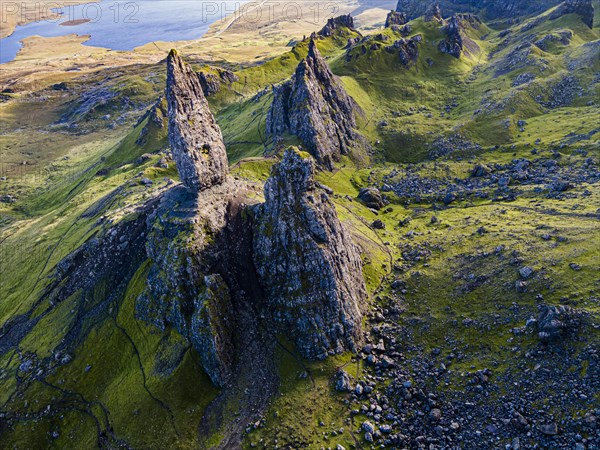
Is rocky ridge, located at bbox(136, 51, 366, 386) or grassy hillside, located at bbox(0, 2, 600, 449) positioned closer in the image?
grassy hillside, located at bbox(0, 2, 600, 449)

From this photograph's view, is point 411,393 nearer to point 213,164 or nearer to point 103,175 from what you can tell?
point 213,164

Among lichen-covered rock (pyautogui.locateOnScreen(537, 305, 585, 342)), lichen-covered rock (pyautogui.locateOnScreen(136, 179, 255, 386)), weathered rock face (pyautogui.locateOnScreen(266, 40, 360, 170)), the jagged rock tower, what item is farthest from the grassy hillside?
weathered rock face (pyautogui.locateOnScreen(266, 40, 360, 170))

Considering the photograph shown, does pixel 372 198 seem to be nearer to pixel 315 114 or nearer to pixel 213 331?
pixel 315 114

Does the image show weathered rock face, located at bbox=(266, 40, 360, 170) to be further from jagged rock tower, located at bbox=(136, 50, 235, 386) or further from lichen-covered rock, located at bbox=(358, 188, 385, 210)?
jagged rock tower, located at bbox=(136, 50, 235, 386)

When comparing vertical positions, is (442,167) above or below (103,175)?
above

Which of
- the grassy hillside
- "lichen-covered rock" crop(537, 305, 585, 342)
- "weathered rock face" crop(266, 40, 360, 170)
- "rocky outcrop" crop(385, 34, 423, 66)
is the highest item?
"rocky outcrop" crop(385, 34, 423, 66)

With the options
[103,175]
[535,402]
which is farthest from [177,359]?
[103,175]

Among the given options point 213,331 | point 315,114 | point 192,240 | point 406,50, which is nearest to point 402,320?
point 213,331
